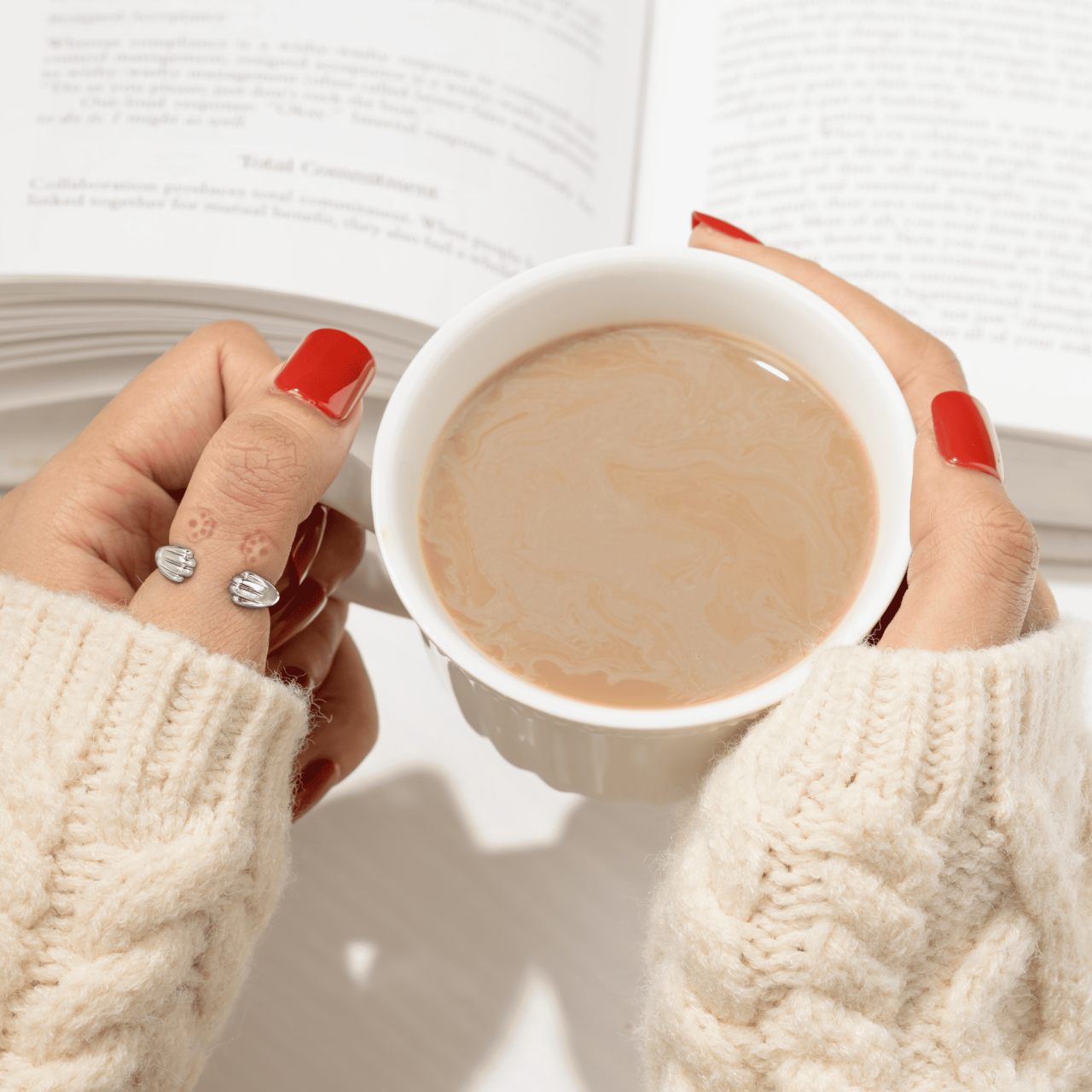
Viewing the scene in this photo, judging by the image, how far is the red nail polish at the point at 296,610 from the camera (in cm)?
65

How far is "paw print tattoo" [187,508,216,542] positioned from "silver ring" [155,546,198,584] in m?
0.01

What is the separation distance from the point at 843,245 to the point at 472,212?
0.33 metres

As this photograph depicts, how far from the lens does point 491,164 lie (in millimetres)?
800

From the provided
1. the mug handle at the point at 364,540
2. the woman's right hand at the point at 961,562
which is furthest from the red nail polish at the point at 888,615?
the mug handle at the point at 364,540

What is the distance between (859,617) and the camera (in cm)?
47

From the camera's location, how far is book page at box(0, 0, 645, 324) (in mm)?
768

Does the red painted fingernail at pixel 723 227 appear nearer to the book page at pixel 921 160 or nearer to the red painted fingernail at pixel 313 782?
the book page at pixel 921 160

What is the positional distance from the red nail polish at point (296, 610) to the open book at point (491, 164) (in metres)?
0.24

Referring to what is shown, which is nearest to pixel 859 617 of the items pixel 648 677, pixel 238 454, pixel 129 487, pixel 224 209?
pixel 648 677

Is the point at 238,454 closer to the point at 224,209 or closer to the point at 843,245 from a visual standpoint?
the point at 224,209

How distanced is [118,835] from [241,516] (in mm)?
173

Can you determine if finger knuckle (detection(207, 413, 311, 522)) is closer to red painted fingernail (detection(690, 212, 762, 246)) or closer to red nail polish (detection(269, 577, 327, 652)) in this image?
red nail polish (detection(269, 577, 327, 652))

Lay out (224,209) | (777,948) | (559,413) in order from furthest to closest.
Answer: (224,209)
(559,413)
(777,948)

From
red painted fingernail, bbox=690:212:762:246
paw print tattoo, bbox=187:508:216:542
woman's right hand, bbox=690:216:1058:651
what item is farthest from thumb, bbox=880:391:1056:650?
paw print tattoo, bbox=187:508:216:542
